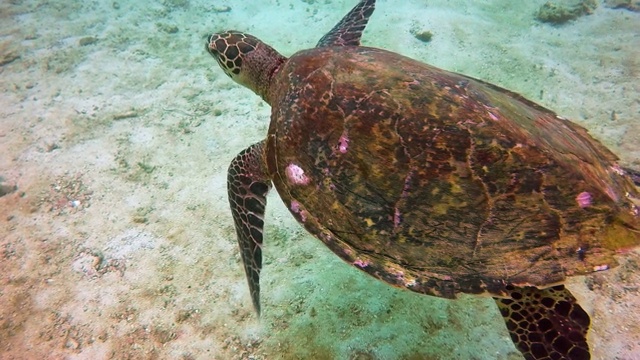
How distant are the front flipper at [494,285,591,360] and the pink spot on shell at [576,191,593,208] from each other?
532 millimetres

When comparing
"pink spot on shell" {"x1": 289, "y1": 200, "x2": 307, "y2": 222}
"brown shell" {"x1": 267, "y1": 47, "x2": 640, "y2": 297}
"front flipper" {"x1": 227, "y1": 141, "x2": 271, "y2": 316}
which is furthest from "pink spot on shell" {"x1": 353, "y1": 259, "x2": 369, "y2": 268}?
"front flipper" {"x1": 227, "y1": 141, "x2": 271, "y2": 316}

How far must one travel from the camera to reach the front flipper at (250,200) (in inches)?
102

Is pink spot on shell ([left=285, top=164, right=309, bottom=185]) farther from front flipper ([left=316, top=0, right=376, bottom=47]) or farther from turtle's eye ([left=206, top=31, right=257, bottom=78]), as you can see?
front flipper ([left=316, top=0, right=376, bottom=47])

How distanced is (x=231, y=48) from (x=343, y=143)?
7.12ft

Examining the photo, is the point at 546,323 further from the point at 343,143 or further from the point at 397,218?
the point at 343,143

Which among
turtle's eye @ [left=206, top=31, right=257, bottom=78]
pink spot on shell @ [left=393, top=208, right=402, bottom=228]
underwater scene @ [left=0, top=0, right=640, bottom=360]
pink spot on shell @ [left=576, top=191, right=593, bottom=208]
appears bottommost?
underwater scene @ [left=0, top=0, right=640, bottom=360]

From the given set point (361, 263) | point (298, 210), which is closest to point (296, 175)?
point (298, 210)

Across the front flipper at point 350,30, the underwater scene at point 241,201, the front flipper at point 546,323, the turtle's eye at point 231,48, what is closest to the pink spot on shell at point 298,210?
the underwater scene at point 241,201

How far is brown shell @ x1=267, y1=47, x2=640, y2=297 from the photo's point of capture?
179 cm

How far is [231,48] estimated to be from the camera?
3.62 m

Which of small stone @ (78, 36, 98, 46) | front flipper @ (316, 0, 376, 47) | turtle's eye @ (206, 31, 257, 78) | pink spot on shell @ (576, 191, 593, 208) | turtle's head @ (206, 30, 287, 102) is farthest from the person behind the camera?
small stone @ (78, 36, 98, 46)

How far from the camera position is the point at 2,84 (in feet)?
19.3

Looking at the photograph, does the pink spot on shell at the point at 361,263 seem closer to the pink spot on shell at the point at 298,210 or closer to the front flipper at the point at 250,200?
the pink spot on shell at the point at 298,210

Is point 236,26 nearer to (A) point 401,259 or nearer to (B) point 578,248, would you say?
(A) point 401,259
